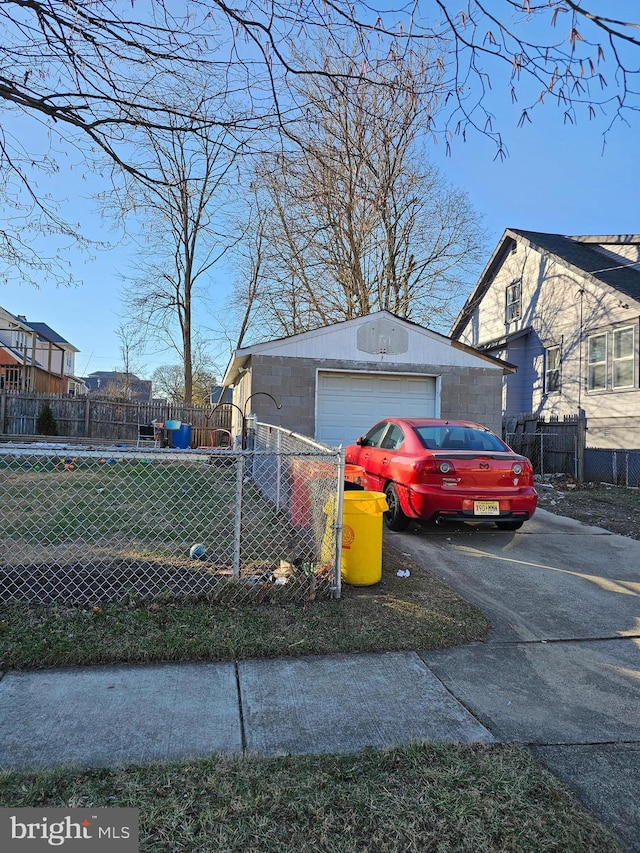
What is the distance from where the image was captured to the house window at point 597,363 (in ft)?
50.5

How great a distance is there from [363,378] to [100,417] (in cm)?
1146

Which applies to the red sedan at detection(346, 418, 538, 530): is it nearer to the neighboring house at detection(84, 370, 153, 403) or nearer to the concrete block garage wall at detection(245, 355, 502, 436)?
the concrete block garage wall at detection(245, 355, 502, 436)

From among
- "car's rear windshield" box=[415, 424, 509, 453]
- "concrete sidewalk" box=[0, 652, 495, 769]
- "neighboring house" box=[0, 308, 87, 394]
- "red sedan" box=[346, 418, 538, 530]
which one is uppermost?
"neighboring house" box=[0, 308, 87, 394]

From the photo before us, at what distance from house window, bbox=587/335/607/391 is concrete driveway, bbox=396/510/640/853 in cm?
1026

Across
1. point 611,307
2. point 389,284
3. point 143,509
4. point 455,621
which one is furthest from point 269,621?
point 389,284

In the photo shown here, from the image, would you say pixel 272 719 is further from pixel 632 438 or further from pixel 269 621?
pixel 632 438

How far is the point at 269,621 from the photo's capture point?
12.5ft

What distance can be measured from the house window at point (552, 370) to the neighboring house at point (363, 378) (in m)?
5.74

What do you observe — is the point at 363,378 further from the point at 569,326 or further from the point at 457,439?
the point at 569,326

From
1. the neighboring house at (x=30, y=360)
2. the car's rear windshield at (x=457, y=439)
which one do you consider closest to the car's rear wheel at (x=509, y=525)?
the car's rear windshield at (x=457, y=439)

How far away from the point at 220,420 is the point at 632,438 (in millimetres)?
13218

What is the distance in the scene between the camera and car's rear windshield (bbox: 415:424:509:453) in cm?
688

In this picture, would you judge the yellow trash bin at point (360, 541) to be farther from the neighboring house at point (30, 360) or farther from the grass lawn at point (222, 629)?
the neighboring house at point (30, 360)

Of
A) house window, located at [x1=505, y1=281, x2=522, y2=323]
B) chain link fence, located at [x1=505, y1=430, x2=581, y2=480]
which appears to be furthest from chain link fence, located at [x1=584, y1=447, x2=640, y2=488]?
house window, located at [x1=505, y1=281, x2=522, y2=323]
